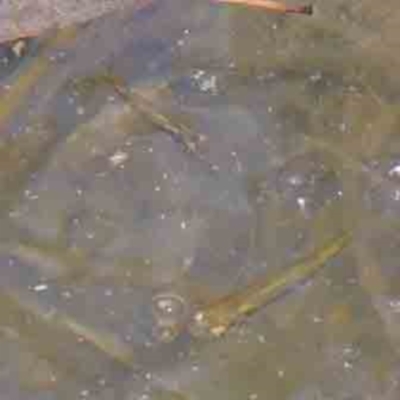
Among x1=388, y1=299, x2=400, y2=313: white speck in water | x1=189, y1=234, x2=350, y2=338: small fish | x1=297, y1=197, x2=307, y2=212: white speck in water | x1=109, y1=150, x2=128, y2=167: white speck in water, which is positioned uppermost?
x1=109, y1=150, x2=128, y2=167: white speck in water

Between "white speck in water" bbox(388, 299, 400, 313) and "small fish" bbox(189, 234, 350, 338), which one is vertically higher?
"small fish" bbox(189, 234, 350, 338)

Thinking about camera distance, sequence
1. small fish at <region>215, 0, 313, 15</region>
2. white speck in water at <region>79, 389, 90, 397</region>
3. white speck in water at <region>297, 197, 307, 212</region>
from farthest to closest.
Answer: small fish at <region>215, 0, 313, 15</region>
white speck in water at <region>297, 197, 307, 212</region>
white speck in water at <region>79, 389, 90, 397</region>

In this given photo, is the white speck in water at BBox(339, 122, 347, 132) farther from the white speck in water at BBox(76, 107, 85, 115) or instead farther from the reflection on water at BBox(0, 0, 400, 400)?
the white speck in water at BBox(76, 107, 85, 115)

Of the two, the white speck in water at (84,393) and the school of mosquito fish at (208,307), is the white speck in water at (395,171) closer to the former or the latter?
the school of mosquito fish at (208,307)

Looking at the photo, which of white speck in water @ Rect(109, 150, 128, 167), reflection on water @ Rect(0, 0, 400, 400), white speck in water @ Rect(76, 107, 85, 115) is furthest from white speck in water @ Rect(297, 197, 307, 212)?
white speck in water @ Rect(76, 107, 85, 115)

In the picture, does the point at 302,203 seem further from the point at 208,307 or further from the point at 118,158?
the point at 118,158

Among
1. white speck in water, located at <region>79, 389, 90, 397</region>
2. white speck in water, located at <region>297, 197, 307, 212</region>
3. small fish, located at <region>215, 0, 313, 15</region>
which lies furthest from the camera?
small fish, located at <region>215, 0, 313, 15</region>

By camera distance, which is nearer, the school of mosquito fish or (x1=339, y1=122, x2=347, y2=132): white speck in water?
the school of mosquito fish
